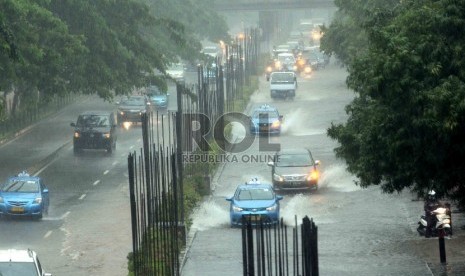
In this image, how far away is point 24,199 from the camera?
148 feet

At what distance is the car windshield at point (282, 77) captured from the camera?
85.0 meters

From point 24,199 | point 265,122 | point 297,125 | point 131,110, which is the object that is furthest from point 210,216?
point 131,110

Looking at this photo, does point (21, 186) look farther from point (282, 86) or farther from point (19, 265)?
point (282, 86)

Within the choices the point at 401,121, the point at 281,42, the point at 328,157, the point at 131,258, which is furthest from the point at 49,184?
the point at 281,42

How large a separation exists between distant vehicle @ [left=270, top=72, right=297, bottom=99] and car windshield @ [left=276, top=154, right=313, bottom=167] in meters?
31.9

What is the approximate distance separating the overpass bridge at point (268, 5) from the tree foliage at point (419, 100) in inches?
3405

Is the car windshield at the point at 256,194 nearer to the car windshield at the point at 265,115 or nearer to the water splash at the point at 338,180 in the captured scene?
the water splash at the point at 338,180

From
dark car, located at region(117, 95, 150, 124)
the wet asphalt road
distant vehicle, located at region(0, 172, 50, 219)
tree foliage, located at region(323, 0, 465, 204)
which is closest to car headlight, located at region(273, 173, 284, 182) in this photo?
the wet asphalt road

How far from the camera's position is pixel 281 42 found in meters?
151

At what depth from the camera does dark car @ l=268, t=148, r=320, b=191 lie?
166 ft

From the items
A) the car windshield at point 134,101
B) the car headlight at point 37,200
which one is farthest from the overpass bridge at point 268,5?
the car headlight at point 37,200

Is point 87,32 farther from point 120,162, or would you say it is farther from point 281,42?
point 281,42

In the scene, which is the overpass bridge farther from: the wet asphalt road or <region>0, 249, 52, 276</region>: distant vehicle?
<region>0, 249, 52, 276</region>: distant vehicle

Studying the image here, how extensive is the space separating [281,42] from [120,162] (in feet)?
305
